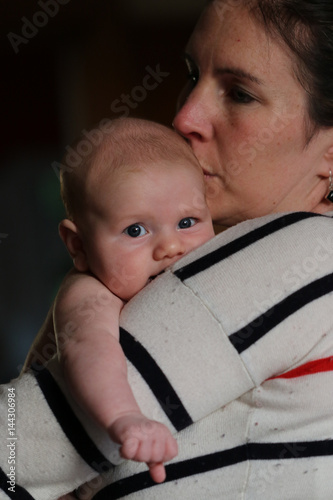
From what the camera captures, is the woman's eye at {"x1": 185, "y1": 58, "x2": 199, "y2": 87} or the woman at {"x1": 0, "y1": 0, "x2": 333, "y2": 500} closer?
the woman at {"x1": 0, "y1": 0, "x2": 333, "y2": 500}

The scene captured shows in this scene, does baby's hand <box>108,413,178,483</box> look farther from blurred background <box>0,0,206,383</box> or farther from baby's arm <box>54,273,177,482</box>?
blurred background <box>0,0,206,383</box>

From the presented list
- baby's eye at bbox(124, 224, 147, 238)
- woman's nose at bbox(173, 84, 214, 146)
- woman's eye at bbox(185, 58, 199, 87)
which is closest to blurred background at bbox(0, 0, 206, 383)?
woman's eye at bbox(185, 58, 199, 87)

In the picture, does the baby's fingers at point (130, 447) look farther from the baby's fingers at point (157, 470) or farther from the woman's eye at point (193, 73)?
the woman's eye at point (193, 73)

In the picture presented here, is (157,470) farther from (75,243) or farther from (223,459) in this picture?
(75,243)

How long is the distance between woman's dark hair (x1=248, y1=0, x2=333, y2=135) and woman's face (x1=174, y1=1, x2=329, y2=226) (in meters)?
0.02

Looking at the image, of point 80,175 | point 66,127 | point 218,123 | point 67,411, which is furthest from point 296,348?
point 66,127

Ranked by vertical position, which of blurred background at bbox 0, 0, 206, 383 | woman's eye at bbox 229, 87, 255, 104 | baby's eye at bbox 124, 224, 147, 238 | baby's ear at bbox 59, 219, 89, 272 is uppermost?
woman's eye at bbox 229, 87, 255, 104

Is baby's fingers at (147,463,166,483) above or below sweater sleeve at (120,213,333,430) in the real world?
below

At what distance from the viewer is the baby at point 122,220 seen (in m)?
0.93

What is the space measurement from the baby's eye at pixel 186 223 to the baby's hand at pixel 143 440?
33 centimetres

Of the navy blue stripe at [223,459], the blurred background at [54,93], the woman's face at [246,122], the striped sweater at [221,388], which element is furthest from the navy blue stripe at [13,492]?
the blurred background at [54,93]

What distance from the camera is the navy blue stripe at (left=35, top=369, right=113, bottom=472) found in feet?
2.73

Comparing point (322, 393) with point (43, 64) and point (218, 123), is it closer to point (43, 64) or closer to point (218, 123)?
point (218, 123)

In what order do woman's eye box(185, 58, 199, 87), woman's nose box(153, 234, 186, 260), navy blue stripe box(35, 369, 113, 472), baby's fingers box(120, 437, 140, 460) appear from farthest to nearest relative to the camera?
woman's eye box(185, 58, 199, 87), woman's nose box(153, 234, 186, 260), navy blue stripe box(35, 369, 113, 472), baby's fingers box(120, 437, 140, 460)
